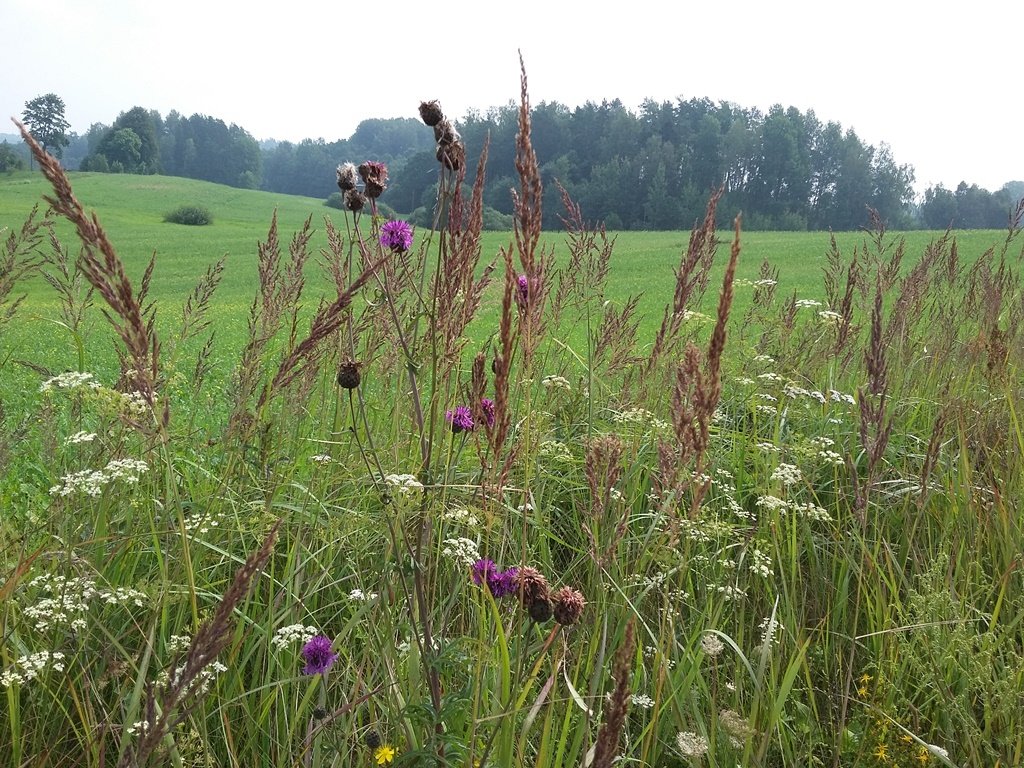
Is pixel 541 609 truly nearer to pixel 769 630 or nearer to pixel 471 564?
pixel 471 564

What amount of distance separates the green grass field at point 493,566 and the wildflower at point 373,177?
9.6 inches

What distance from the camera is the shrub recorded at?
46.3 metres

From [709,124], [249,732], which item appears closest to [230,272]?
[249,732]

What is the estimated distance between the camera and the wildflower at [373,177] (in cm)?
156

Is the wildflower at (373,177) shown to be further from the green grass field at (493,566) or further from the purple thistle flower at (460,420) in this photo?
the purple thistle flower at (460,420)

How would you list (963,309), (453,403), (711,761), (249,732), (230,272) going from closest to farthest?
(711,761), (249,732), (453,403), (963,309), (230,272)

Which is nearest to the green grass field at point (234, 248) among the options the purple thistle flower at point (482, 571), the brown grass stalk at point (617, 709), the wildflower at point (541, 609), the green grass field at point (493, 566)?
the green grass field at point (493, 566)

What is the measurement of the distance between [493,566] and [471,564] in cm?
7

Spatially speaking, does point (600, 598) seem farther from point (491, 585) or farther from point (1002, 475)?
point (1002, 475)

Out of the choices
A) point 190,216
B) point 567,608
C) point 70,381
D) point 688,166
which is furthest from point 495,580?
point 688,166

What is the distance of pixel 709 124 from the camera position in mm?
71375

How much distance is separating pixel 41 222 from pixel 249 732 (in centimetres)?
182

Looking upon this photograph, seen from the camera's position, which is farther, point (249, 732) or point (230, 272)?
point (230, 272)

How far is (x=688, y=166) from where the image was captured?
66750 mm
